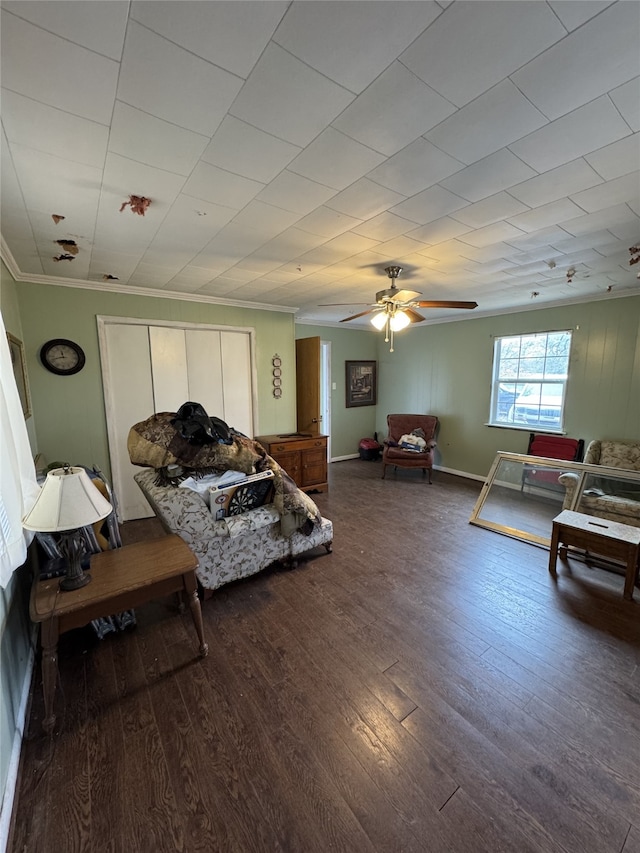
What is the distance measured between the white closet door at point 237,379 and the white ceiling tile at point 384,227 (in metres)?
2.62

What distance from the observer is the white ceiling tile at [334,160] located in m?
1.42

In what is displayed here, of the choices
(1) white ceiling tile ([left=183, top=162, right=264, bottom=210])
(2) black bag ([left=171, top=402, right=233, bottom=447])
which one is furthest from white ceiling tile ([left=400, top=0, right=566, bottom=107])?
(2) black bag ([left=171, top=402, right=233, bottom=447])

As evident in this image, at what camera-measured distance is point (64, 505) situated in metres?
1.48

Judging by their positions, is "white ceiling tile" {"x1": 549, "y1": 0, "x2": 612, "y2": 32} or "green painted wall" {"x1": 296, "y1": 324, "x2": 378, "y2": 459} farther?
"green painted wall" {"x1": 296, "y1": 324, "x2": 378, "y2": 459}

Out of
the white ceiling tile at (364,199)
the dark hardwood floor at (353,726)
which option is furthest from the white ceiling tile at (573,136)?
the dark hardwood floor at (353,726)

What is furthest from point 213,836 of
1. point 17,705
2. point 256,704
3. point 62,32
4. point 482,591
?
point 62,32

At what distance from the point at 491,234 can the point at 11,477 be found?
2.93 metres

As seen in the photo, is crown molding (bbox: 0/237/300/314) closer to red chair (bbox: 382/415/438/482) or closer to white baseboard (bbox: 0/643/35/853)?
red chair (bbox: 382/415/438/482)

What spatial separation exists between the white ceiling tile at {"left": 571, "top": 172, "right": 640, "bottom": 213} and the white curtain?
275cm

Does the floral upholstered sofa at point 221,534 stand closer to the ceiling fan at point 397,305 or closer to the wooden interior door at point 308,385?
the ceiling fan at point 397,305

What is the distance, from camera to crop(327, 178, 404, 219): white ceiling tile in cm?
175

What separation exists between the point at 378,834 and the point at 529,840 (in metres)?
0.52

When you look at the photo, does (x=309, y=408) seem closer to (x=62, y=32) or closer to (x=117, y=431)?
(x=117, y=431)

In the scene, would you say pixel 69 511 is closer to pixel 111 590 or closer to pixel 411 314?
pixel 111 590
